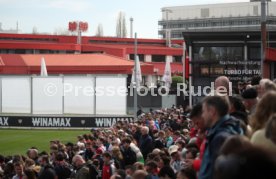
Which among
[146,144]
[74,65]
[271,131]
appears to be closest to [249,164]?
[271,131]

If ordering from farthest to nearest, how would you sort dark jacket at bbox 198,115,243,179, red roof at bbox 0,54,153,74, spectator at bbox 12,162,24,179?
1. red roof at bbox 0,54,153,74
2. spectator at bbox 12,162,24,179
3. dark jacket at bbox 198,115,243,179

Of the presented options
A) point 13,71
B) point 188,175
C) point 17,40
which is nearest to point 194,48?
point 188,175

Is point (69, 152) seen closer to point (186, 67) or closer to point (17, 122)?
point (186, 67)

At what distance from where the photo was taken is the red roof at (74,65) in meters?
71.3

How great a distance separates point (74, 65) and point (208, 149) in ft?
222

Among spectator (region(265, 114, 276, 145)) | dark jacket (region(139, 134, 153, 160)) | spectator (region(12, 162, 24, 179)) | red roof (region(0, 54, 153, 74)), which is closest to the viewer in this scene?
spectator (region(265, 114, 276, 145))

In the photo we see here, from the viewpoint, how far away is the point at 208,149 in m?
4.86

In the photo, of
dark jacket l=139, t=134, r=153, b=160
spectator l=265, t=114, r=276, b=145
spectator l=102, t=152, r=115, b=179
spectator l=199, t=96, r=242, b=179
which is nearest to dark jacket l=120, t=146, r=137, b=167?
spectator l=102, t=152, r=115, b=179

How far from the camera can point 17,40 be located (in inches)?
3792

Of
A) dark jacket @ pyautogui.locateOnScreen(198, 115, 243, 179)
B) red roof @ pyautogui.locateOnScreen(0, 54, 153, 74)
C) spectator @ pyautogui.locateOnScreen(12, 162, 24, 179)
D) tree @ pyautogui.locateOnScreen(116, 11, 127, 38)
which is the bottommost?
spectator @ pyautogui.locateOnScreen(12, 162, 24, 179)

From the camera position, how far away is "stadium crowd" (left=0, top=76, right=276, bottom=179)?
2.42 m

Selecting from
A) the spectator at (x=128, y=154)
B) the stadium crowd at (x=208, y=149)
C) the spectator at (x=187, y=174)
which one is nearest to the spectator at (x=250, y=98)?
the stadium crowd at (x=208, y=149)

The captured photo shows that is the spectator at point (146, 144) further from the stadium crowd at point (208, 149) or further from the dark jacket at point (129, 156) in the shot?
the dark jacket at point (129, 156)

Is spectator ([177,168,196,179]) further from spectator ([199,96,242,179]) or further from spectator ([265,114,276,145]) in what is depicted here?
spectator ([265,114,276,145])
